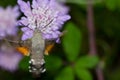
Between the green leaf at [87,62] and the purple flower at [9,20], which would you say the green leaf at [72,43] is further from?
the purple flower at [9,20]

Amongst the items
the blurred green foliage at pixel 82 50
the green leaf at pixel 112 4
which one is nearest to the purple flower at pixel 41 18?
the blurred green foliage at pixel 82 50

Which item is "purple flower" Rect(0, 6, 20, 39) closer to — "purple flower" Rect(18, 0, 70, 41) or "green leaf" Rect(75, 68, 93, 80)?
"green leaf" Rect(75, 68, 93, 80)

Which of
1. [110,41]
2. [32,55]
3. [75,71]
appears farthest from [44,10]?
[110,41]

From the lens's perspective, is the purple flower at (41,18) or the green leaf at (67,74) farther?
the green leaf at (67,74)

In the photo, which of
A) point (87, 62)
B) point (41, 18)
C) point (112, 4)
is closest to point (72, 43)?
point (87, 62)

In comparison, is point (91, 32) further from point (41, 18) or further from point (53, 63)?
point (41, 18)

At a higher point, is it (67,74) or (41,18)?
(41,18)

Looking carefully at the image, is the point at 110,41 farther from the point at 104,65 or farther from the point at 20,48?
the point at 20,48

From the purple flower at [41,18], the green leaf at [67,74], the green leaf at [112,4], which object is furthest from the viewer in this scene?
the green leaf at [112,4]
